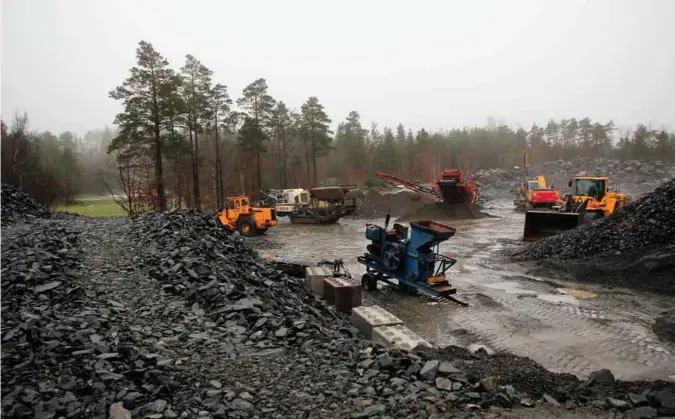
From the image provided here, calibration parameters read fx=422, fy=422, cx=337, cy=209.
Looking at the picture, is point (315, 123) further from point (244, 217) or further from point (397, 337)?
point (397, 337)

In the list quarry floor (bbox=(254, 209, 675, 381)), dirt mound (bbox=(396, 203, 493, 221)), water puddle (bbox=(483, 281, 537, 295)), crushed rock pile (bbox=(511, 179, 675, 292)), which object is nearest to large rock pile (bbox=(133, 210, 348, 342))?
quarry floor (bbox=(254, 209, 675, 381))

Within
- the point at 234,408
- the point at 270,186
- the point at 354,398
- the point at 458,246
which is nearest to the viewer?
the point at 234,408

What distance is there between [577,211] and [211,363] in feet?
60.4

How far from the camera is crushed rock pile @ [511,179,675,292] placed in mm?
10500

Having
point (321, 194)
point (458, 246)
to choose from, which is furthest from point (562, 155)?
point (458, 246)

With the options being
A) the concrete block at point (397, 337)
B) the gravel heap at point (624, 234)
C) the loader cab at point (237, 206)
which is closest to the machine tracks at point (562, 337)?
the concrete block at point (397, 337)

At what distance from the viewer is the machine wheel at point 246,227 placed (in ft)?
70.4

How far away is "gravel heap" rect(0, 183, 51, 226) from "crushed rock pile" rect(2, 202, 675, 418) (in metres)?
8.60

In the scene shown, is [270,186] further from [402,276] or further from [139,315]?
[139,315]

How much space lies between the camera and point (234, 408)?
3709 mm

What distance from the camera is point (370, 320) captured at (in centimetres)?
686

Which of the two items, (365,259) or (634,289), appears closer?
(634,289)

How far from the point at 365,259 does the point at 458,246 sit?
25.2 ft

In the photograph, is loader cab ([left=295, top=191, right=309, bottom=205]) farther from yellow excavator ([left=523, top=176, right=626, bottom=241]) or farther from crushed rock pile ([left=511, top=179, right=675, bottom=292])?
crushed rock pile ([left=511, top=179, right=675, bottom=292])
